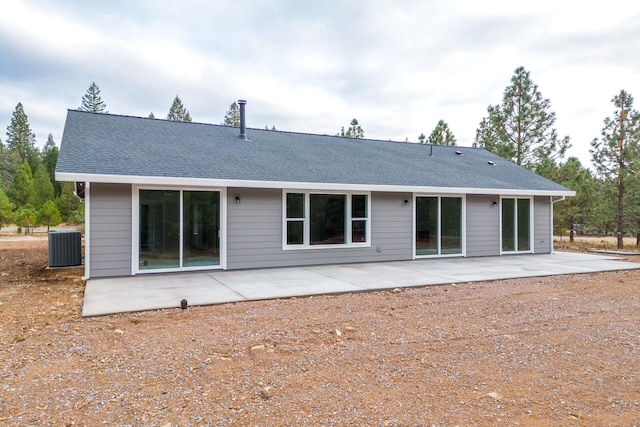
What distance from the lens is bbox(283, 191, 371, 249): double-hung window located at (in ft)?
29.5

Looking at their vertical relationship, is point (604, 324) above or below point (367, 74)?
below

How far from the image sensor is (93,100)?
36.1m

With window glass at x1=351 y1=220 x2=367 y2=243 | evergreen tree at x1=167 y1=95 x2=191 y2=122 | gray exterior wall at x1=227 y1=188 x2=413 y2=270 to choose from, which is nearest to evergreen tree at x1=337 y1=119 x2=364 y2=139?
evergreen tree at x1=167 y1=95 x2=191 y2=122

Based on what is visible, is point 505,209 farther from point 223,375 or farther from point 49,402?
point 49,402

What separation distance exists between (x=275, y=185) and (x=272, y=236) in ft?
3.74

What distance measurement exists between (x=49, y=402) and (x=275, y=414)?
4.91 ft

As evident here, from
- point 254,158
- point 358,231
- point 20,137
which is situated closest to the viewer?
point 358,231

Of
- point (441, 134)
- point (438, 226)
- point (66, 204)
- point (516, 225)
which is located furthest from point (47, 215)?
point (441, 134)

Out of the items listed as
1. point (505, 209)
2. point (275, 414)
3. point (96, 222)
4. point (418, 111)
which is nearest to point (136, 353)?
point (275, 414)

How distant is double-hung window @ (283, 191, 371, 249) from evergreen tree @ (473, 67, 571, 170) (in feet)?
46.0

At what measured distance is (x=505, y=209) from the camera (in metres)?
11.4

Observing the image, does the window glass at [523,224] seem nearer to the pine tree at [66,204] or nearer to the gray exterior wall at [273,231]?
the gray exterior wall at [273,231]

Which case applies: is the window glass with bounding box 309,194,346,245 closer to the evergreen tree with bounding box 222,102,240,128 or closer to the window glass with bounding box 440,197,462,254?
the window glass with bounding box 440,197,462,254

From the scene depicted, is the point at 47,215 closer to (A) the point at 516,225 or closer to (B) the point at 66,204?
(B) the point at 66,204
